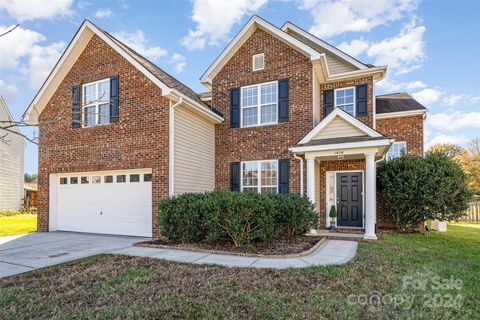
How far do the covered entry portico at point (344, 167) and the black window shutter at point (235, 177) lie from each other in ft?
8.47

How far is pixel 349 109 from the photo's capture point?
11891 mm

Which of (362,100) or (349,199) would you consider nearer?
(349,199)

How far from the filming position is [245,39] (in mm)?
11969

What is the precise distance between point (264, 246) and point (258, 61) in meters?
7.48

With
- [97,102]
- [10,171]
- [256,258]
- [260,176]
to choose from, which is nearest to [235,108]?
[260,176]

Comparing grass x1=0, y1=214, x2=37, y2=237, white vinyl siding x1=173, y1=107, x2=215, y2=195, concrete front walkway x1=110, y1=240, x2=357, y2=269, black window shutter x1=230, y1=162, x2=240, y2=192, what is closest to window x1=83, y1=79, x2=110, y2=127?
white vinyl siding x1=173, y1=107, x2=215, y2=195

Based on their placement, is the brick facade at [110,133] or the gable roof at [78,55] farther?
the gable roof at [78,55]

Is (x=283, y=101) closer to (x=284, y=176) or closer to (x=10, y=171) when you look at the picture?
(x=284, y=176)

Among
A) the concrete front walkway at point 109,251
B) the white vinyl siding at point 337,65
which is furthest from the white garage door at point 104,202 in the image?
the white vinyl siding at point 337,65

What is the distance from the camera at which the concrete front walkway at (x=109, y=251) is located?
613 cm

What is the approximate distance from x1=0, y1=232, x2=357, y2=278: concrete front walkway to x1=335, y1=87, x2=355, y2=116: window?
5.75 metres

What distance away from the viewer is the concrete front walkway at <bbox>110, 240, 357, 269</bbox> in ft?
19.8

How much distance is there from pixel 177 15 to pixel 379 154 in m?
9.74

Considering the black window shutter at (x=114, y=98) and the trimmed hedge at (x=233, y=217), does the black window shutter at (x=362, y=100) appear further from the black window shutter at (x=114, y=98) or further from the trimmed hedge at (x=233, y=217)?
the black window shutter at (x=114, y=98)
